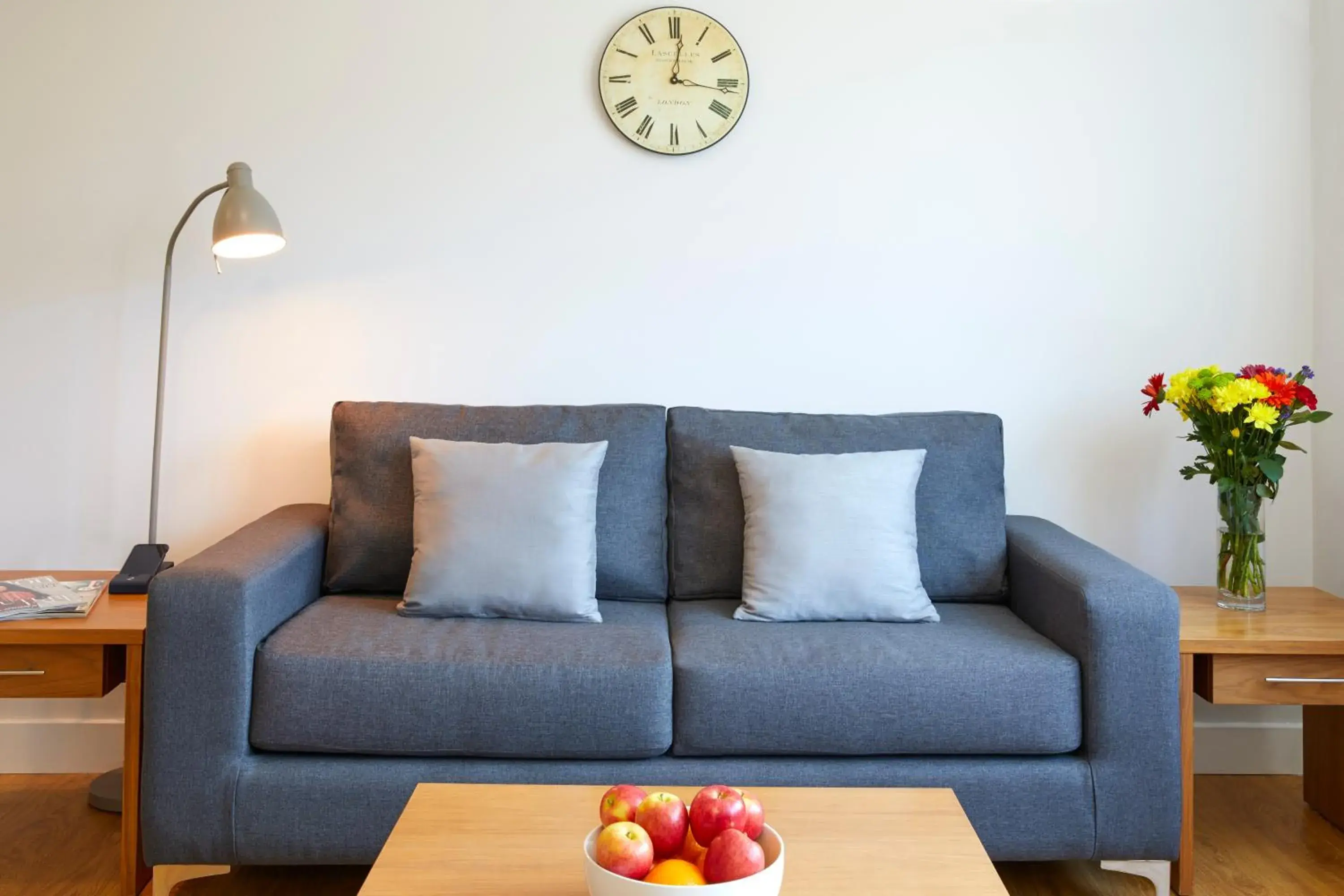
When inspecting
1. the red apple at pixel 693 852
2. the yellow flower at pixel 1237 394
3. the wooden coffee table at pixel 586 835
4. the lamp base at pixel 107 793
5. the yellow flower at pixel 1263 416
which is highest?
the yellow flower at pixel 1237 394

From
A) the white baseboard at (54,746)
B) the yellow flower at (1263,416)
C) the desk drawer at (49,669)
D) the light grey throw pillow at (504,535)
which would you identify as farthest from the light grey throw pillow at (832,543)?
the white baseboard at (54,746)

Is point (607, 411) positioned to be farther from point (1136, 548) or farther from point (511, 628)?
point (1136, 548)

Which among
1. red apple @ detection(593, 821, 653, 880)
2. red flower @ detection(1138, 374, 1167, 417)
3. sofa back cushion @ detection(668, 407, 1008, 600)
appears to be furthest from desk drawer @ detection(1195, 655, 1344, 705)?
red apple @ detection(593, 821, 653, 880)

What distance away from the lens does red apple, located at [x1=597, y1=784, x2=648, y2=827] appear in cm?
130

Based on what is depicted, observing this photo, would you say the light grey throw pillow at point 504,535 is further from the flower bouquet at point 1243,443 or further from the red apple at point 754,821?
the flower bouquet at point 1243,443

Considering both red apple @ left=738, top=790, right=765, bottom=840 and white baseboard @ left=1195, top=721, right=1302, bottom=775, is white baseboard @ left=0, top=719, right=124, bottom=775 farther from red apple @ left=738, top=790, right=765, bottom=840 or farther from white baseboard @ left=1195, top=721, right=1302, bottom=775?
white baseboard @ left=1195, top=721, right=1302, bottom=775

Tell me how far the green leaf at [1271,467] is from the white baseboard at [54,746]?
2.99 metres

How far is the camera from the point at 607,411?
2.79 meters

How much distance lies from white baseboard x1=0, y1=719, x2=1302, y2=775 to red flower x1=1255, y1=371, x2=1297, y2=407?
1.05 meters

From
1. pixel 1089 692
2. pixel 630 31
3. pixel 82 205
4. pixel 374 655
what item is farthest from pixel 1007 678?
pixel 82 205

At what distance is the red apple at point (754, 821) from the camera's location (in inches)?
50.9

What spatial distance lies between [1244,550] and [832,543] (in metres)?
0.99

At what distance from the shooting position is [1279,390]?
97.1 inches

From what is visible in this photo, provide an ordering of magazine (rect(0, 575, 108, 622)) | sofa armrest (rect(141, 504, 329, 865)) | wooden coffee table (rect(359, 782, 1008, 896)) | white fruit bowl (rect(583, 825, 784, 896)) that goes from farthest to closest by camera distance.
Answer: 1. magazine (rect(0, 575, 108, 622))
2. sofa armrest (rect(141, 504, 329, 865))
3. wooden coffee table (rect(359, 782, 1008, 896))
4. white fruit bowl (rect(583, 825, 784, 896))
